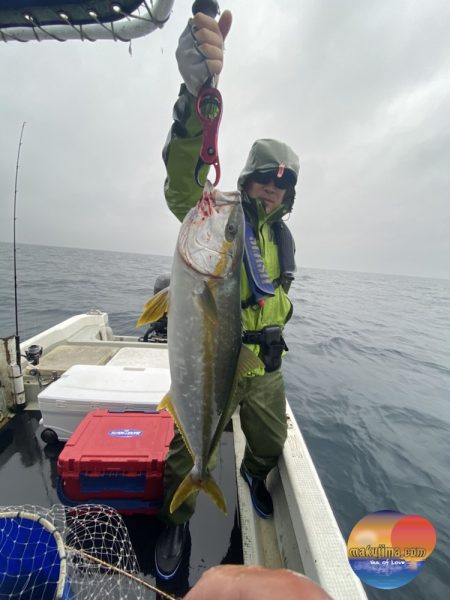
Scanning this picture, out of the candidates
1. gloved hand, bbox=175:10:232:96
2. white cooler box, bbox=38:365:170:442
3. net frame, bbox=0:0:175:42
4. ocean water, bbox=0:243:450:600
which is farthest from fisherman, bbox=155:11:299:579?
ocean water, bbox=0:243:450:600

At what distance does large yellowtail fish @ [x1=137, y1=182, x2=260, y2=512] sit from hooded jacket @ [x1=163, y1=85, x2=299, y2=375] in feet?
1.50

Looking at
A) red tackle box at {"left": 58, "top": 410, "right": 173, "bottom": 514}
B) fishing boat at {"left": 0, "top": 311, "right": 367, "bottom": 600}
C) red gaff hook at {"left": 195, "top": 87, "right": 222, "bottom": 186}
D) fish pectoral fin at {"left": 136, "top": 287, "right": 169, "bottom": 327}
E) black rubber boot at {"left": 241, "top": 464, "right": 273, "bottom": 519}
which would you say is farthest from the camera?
black rubber boot at {"left": 241, "top": 464, "right": 273, "bottom": 519}

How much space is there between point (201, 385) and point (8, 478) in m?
2.65

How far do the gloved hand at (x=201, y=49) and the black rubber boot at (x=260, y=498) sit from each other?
325cm

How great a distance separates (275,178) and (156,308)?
1584 millimetres

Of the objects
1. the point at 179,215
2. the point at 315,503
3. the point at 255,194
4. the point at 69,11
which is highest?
the point at 69,11

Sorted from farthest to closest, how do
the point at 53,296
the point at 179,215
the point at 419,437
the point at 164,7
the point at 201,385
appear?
the point at 53,296
the point at 419,437
the point at 164,7
the point at 179,215
the point at 201,385

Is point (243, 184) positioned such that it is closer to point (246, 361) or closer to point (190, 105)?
point (190, 105)

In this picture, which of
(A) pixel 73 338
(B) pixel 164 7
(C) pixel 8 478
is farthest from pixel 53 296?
(B) pixel 164 7

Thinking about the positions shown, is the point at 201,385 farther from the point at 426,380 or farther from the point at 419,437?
the point at 426,380

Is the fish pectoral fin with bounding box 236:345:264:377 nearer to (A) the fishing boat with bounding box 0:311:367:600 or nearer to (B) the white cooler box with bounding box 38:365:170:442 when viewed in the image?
(A) the fishing boat with bounding box 0:311:367:600

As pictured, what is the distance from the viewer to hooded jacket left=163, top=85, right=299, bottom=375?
1967 mm

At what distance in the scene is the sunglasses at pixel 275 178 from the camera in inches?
104

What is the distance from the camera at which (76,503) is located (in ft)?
8.55
